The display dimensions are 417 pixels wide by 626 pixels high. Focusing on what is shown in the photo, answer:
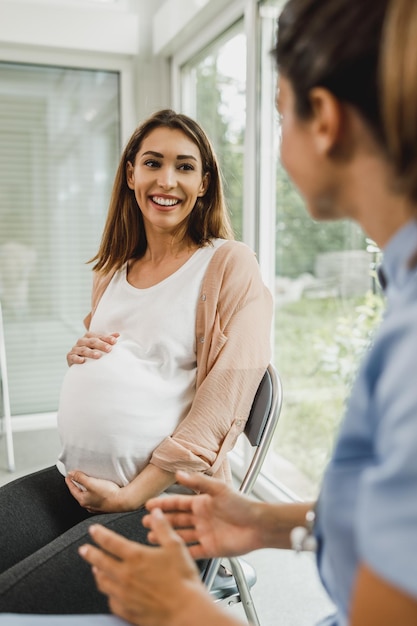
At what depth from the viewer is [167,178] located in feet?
4.82

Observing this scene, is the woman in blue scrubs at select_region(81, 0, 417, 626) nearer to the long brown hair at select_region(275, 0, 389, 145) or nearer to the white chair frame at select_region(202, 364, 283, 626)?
the long brown hair at select_region(275, 0, 389, 145)

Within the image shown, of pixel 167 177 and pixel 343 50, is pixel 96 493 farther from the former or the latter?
pixel 343 50

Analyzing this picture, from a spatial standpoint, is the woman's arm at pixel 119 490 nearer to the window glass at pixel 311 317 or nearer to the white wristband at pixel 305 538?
the white wristband at pixel 305 538

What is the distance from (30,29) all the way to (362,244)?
2274mm

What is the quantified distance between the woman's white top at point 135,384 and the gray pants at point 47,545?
0.08 meters

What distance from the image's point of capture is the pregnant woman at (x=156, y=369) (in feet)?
3.98

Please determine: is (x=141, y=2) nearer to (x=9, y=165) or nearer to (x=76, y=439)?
(x=9, y=165)

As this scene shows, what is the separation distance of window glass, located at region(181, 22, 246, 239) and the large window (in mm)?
680

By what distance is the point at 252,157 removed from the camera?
2.64 meters

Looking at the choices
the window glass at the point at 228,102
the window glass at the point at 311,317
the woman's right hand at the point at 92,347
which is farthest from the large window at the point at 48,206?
the woman's right hand at the point at 92,347

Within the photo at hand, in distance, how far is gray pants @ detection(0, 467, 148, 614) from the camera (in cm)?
97

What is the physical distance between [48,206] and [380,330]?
3282 mm

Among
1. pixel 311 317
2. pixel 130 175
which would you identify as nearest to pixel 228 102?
pixel 311 317

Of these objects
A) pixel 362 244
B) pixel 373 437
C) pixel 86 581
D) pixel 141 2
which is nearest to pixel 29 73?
pixel 141 2
